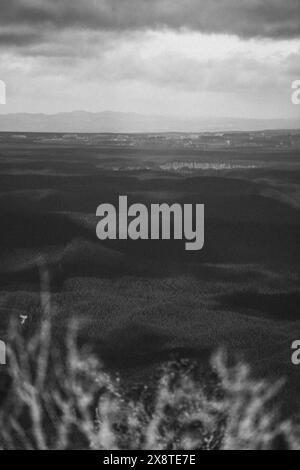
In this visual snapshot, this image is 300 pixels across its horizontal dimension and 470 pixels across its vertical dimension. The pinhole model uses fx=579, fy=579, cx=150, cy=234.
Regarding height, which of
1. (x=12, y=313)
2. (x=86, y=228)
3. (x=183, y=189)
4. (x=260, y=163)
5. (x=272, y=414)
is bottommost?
(x=272, y=414)

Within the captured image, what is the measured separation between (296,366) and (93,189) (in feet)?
58.3

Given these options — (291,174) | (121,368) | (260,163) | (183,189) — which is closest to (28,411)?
(121,368)

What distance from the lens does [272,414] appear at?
6.52 m

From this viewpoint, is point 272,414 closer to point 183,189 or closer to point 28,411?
point 28,411

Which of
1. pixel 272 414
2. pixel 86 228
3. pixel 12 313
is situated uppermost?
pixel 86 228

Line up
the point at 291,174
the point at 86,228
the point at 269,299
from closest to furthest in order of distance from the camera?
the point at 269,299
the point at 86,228
the point at 291,174

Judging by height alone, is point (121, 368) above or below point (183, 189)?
below

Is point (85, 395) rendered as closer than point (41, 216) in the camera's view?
Yes

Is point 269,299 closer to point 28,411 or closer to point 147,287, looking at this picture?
point 147,287

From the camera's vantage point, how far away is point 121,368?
7.87m
